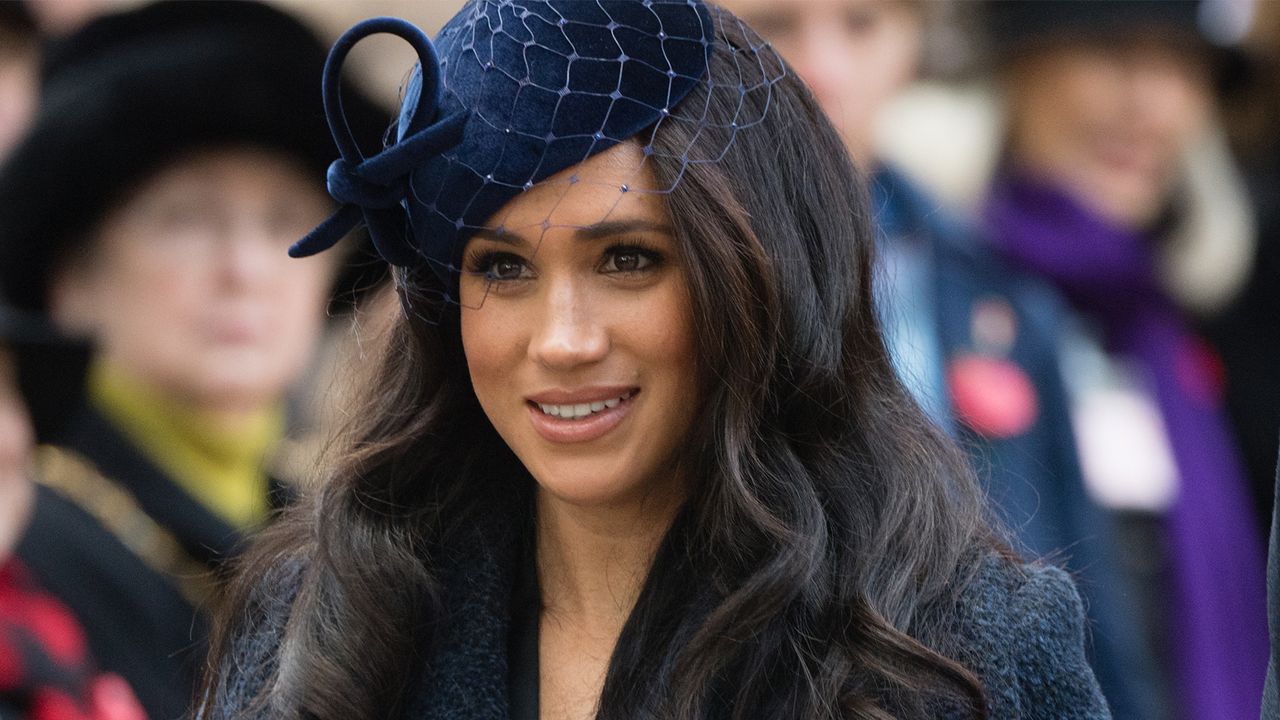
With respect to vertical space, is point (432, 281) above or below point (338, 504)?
above

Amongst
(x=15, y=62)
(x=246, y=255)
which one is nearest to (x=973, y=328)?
(x=246, y=255)

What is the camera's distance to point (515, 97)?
3109 millimetres

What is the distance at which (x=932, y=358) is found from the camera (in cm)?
482

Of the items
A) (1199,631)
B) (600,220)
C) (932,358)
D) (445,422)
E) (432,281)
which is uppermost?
(600,220)

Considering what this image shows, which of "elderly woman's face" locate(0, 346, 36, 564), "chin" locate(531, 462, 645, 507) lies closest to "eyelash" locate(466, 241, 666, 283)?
"chin" locate(531, 462, 645, 507)

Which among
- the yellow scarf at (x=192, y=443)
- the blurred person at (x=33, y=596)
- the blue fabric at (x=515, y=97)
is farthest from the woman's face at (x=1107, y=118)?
the blue fabric at (x=515, y=97)

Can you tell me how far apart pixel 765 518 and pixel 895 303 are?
1196mm

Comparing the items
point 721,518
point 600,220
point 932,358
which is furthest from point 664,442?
point 932,358

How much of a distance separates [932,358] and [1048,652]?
1.79 metres

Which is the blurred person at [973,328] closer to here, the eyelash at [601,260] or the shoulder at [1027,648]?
the shoulder at [1027,648]

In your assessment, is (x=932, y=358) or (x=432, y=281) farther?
(x=932, y=358)

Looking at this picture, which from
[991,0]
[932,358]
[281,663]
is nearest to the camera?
[281,663]

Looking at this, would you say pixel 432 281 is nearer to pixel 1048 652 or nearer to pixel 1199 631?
pixel 1048 652

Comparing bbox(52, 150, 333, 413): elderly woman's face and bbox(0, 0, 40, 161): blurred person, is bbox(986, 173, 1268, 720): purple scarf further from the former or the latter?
bbox(0, 0, 40, 161): blurred person
